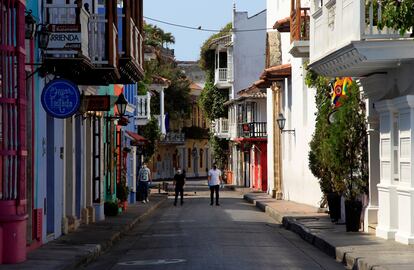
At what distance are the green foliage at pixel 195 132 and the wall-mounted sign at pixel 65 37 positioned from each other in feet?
276

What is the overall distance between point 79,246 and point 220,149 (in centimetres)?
5912

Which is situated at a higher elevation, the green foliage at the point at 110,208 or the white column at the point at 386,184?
the white column at the point at 386,184

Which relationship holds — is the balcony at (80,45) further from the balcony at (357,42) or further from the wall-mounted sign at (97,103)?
the balcony at (357,42)

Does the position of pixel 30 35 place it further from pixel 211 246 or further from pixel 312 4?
pixel 312 4

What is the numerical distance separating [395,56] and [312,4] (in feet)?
20.6

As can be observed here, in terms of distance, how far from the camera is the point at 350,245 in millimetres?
18688

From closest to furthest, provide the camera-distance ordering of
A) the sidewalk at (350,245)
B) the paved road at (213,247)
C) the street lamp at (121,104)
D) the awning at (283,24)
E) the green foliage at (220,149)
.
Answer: the sidewalk at (350,245) → the paved road at (213,247) → the street lamp at (121,104) → the awning at (283,24) → the green foliage at (220,149)

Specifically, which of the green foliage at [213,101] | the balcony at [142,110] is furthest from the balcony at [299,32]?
the green foliage at [213,101]

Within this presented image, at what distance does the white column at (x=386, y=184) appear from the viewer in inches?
776

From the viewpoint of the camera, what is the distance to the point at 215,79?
249ft

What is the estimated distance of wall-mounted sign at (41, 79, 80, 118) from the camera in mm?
18234

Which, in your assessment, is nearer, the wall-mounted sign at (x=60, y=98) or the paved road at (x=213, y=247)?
the paved road at (x=213, y=247)

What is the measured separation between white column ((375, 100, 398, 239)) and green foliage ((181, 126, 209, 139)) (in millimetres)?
82751

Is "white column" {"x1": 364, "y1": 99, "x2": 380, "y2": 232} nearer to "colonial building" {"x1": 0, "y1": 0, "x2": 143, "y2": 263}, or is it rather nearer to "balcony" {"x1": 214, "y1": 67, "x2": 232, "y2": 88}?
"colonial building" {"x1": 0, "y1": 0, "x2": 143, "y2": 263}
